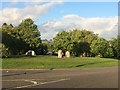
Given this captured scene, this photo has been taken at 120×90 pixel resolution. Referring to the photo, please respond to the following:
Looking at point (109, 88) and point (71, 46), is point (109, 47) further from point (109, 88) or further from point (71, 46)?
point (109, 88)

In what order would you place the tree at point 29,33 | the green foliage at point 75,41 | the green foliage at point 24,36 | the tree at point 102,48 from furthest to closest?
the tree at point 29,33, the green foliage at point 24,36, the tree at point 102,48, the green foliage at point 75,41

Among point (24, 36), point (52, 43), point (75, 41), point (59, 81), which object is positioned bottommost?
A: point (59, 81)

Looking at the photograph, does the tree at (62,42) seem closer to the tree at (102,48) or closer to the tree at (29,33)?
the tree at (102,48)

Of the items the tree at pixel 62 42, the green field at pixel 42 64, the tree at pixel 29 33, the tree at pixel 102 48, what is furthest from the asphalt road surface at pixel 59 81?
the tree at pixel 29 33

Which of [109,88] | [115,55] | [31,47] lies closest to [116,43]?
[115,55]

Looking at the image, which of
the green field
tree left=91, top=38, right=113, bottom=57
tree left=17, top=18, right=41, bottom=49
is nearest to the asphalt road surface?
the green field

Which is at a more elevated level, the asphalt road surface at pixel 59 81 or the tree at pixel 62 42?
the tree at pixel 62 42

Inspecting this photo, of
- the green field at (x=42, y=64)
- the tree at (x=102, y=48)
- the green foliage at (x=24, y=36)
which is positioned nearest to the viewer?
the green field at (x=42, y=64)

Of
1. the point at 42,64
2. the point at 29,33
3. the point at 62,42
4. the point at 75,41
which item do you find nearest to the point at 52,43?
the point at 62,42

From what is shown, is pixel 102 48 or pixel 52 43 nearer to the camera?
pixel 52 43

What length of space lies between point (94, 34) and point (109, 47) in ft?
77.9

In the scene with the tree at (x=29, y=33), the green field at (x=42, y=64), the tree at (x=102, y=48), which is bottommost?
the green field at (x=42, y=64)

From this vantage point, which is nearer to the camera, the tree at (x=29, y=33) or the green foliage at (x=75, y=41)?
the green foliage at (x=75, y=41)

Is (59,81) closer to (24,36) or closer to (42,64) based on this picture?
(42,64)
